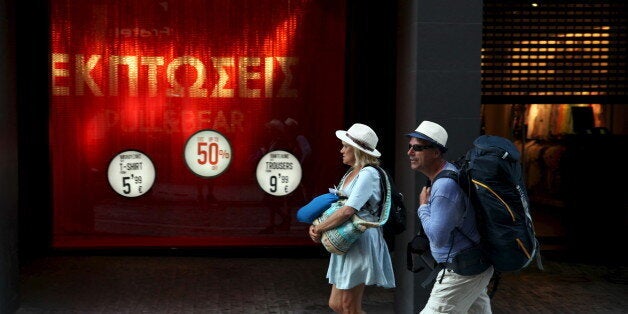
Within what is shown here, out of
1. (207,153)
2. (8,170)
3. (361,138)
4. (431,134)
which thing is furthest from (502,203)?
(207,153)

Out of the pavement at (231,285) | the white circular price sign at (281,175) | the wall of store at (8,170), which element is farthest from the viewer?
the white circular price sign at (281,175)

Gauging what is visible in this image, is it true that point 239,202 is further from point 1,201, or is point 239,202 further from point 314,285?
point 1,201

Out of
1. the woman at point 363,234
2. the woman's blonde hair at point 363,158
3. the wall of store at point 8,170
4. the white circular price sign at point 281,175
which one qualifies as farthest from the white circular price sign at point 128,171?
the woman's blonde hair at point 363,158

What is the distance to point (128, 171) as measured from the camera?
35.4 feet

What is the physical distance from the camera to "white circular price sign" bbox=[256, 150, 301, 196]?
10914 millimetres

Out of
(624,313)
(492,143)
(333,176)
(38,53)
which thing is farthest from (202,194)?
(492,143)

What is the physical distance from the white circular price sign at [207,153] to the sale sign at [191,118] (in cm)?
1

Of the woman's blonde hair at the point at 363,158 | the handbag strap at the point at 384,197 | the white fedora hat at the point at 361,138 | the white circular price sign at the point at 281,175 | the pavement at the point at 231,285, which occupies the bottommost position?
the pavement at the point at 231,285

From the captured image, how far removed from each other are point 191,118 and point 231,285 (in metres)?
2.34

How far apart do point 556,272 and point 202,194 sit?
436 centimetres

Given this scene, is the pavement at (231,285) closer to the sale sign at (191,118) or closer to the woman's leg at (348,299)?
the sale sign at (191,118)

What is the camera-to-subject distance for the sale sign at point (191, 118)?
1066 cm

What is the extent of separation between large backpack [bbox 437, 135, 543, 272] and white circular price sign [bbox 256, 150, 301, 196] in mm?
5818

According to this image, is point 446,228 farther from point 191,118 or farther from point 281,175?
point 191,118
